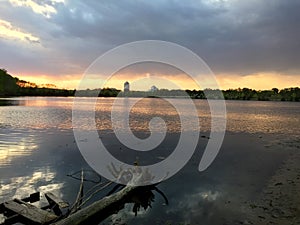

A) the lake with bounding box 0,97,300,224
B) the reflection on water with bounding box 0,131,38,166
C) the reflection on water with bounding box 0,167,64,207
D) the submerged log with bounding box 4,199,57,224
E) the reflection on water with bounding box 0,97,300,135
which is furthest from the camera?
the reflection on water with bounding box 0,97,300,135

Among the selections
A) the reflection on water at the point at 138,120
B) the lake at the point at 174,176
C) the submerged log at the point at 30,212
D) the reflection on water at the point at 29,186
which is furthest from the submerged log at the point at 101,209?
the reflection on water at the point at 138,120

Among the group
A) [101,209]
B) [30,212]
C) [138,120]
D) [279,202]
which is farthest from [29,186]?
[138,120]

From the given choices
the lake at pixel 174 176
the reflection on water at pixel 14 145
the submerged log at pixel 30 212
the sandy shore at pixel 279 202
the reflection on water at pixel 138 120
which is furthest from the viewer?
the reflection on water at pixel 138 120

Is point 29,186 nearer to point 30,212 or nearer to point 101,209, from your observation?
point 30,212

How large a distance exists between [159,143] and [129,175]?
13.8 meters

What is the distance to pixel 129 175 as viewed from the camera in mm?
17562

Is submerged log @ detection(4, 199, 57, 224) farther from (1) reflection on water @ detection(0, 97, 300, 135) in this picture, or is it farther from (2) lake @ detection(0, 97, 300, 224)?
(1) reflection on water @ detection(0, 97, 300, 135)

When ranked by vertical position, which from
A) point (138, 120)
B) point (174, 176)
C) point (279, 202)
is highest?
point (138, 120)

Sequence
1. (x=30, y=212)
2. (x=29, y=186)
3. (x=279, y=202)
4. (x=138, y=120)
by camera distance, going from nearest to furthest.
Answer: (x=30, y=212) → (x=279, y=202) → (x=29, y=186) → (x=138, y=120)

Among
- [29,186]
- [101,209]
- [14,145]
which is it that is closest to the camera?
[101,209]

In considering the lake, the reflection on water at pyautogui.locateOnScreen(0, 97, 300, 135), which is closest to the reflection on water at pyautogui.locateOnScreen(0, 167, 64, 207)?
the lake

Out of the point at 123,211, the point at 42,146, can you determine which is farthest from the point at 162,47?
the point at 123,211

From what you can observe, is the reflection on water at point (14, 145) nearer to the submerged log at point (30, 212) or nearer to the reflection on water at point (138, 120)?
the reflection on water at point (138, 120)

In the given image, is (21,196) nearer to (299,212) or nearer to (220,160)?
(299,212)
